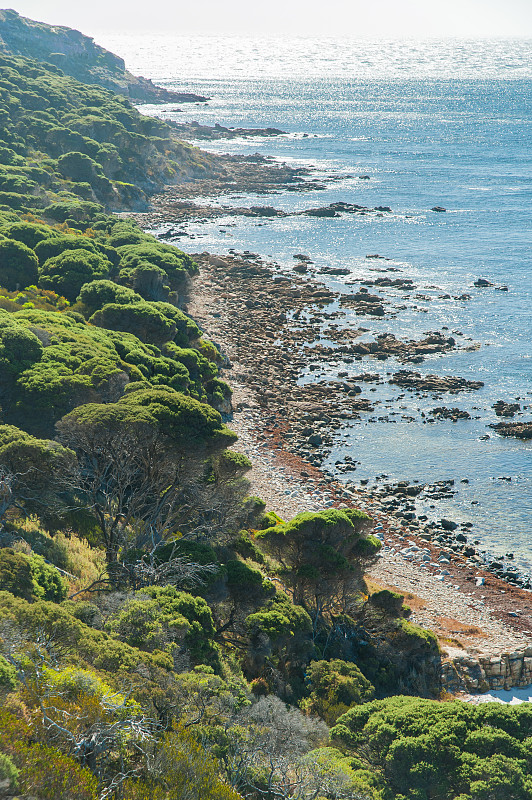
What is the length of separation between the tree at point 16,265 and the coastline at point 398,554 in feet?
47.9

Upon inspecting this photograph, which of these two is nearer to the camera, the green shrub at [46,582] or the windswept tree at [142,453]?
the green shrub at [46,582]

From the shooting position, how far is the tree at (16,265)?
128ft

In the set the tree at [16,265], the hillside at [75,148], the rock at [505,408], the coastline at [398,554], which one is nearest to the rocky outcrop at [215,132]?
the hillside at [75,148]

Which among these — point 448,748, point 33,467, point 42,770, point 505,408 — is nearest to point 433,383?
point 505,408

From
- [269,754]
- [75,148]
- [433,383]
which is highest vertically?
[75,148]

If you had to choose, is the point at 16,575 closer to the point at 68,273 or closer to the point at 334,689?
the point at 334,689

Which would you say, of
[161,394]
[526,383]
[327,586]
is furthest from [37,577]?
[526,383]

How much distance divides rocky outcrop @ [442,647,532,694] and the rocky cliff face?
13583cm

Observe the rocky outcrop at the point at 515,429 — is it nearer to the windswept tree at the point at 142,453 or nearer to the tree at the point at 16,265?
the windswept tree at the point at 142,453

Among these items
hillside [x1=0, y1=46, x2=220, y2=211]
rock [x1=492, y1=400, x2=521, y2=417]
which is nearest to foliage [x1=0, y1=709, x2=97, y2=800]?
A: rock [x1=492, y1=400, x2=521, y2=417]

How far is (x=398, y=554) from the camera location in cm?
2812

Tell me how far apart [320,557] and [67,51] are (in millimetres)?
159384

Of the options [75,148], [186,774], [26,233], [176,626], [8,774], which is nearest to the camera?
[8,774]

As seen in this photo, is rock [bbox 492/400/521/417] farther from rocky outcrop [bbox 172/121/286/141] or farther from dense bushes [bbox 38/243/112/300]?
rocky outcrop [bbox 172/121/286/141]
